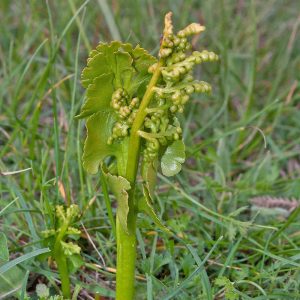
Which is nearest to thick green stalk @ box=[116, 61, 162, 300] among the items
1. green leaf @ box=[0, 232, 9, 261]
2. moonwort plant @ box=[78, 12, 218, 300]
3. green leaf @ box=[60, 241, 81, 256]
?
moonwort plant @ box=[78, 12, 218, 300]

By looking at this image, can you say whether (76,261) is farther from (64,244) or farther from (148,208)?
(148,208)

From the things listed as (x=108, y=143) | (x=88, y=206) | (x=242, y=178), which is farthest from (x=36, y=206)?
(x=242, y=178)

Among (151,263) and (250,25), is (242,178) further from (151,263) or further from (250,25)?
(250,25)

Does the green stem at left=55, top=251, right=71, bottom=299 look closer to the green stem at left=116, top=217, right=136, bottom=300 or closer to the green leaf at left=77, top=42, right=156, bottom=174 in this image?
the green stem at left=116, top=217, right=136, bottom=300

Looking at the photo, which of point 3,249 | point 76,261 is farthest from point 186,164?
point 3,249

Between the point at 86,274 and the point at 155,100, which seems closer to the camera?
the point at 155,100
